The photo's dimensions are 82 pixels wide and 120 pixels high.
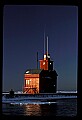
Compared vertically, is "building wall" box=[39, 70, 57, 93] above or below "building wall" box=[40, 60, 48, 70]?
below

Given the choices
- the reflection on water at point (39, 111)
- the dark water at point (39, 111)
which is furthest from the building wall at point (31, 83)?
the reflection on water at point (39, 111)

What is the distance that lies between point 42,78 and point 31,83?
2.90 m

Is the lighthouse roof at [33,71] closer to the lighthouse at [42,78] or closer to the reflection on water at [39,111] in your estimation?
the lighthouse at [42,78]

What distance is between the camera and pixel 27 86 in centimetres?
6088

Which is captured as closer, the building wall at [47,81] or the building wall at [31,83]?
the building wall at [31,83]

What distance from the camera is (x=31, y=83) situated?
5997 cm

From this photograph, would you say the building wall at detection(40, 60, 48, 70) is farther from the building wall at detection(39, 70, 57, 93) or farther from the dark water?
the dark water

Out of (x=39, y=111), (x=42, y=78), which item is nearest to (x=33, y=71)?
(x=42, y=78)

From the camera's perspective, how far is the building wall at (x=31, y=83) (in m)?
59.9

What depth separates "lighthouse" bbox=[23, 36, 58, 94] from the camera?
60.2 m

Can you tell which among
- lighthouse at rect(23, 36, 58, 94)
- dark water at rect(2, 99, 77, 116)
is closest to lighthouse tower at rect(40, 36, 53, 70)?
lighthouse at rect(23, 36, 58, 94)

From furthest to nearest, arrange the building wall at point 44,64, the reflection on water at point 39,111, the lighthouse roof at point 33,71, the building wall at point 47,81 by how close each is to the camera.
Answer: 1. the building wall at point 44,64
2. the building wall at point 47,81
3. the lighthouse roof at point 33,71
4. the reflection on water at point 39,111
